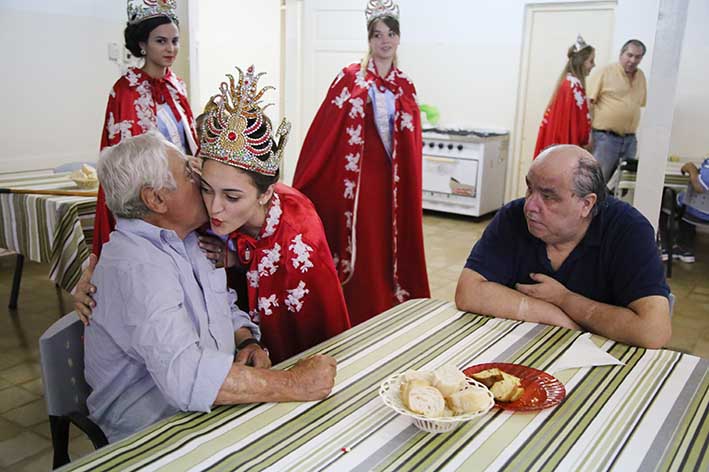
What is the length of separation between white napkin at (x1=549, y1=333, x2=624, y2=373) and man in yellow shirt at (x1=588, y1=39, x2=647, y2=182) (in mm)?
4325

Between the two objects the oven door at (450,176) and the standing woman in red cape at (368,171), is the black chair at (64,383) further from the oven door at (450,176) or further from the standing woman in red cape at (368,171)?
the oven door at (450,176)

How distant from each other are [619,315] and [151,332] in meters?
1.09

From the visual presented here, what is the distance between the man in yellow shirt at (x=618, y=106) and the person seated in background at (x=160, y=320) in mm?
4643

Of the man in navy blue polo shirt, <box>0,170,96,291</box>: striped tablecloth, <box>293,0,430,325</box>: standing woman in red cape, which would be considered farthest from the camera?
<box>293,0,430,325</box>: standing woman in red cape

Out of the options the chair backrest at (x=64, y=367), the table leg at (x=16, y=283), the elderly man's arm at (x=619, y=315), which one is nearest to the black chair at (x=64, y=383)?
the chair backrest at (x=64, y=367)

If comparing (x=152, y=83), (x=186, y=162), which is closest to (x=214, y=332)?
(x=186, y=162)

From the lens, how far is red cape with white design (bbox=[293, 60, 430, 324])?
3.11 meters

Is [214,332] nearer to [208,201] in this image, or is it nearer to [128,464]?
[208,201]

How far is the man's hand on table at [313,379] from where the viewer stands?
46.5 inches

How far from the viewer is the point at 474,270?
1764mm

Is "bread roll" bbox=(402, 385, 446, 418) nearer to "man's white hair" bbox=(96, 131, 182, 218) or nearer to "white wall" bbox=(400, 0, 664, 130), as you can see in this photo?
"man's white hair" bbox=(96, 131, 182, 218)

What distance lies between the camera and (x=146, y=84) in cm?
279

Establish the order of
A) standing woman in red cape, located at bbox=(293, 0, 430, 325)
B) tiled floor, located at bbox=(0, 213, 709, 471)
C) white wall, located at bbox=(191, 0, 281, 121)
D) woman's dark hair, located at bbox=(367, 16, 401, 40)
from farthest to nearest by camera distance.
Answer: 1. white wall, located at bbox=(191, 0, 281, 121)
2. standing woman in red cape, located at bbox=(293, 0, 430, 325)
3. woman's dark hair, located at bbox=(367, 16, 401, 40)
4. tiled floor, located at bbox=(0, 213, 709, 471)

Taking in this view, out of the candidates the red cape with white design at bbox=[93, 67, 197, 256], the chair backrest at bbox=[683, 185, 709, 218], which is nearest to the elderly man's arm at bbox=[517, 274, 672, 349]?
the red cape with white design at bbox=[93, 67, 197, 256]
